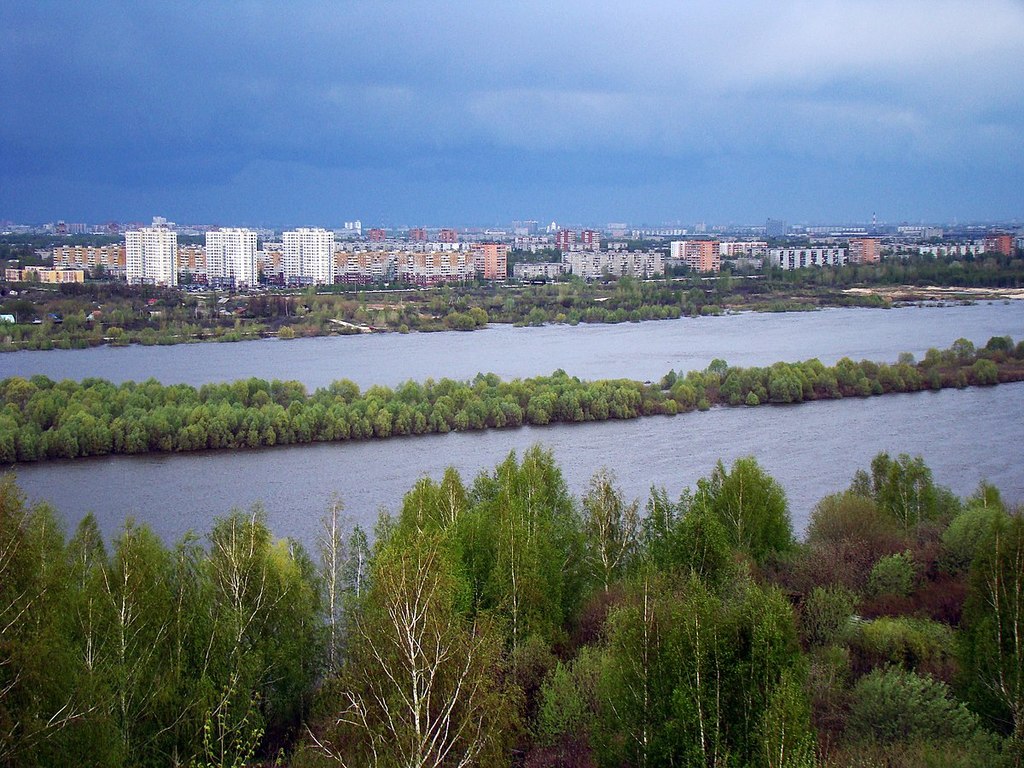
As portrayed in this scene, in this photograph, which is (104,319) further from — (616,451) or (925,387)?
(925,387)

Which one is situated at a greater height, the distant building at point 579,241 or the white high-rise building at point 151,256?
the distant building at point 579,241

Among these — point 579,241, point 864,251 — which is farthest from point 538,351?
point 579,241

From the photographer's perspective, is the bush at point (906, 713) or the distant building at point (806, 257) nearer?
the bush at point (906, 713)

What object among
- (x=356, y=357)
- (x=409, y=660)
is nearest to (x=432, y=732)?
(x=409, y=660)

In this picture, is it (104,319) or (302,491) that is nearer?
(302,491)

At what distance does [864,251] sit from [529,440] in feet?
80.6

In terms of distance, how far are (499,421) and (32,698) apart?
Answer: 24.4 ft

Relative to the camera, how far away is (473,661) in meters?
2.46

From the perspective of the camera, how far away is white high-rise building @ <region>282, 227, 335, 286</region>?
88.7 feet

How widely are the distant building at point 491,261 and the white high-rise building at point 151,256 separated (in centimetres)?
758

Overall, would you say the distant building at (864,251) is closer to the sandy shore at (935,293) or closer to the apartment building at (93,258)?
the sandy shore at (935,293)

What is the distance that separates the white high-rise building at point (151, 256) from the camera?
2447cm

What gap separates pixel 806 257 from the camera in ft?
106

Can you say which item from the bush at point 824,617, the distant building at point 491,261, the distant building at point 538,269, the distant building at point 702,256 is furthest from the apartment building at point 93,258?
the bush at point 824,617
